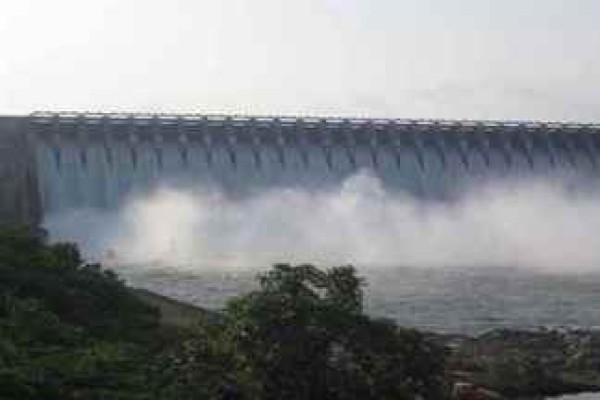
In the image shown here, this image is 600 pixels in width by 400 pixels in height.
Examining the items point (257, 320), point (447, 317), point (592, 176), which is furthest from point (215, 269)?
point (257, 320)

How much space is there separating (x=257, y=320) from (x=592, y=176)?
6682cm

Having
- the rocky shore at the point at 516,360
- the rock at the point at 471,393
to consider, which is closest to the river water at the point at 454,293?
the rocky shore at the point at 516,360

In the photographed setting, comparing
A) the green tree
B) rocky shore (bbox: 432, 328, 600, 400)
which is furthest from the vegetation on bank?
rocky shore (bbox: 432, 328, 600, 400)

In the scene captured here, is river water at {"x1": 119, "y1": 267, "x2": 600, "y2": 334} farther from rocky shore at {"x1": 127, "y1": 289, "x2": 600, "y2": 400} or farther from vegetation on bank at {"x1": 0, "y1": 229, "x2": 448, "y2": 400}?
vegetation on bank at {"x1": 0, "y1": 229, "x2": 448, "y2": 400}

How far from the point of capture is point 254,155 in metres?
81.1

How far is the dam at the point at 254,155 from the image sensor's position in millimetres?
74312

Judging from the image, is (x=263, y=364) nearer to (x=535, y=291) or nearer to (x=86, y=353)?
(x=86, y=353)

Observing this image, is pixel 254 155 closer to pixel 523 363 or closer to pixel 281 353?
pixel 523 363

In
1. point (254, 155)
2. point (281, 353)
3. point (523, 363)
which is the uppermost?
point (254, 155)

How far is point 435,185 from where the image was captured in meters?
84.2

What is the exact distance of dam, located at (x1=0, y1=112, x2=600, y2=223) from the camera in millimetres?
74312

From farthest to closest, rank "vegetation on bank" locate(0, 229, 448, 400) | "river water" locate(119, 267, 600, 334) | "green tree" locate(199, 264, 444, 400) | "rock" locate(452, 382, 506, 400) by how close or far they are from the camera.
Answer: "river water" locate(119, 267, 600, 334) < "rock" locate(452, 382, 506, 400) < "green tree" locate(199, 264, 444, 400) < "vegetation on bank" locate(0, 229, 448, 400)

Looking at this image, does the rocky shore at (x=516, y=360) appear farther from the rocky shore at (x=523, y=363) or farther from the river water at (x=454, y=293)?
the river water at (x=454, y=293)

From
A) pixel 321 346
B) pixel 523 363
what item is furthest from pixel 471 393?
pixel 321 346
